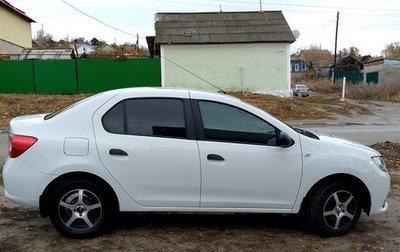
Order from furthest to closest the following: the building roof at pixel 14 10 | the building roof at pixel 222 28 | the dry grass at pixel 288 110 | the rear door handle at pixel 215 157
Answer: the building roof at pixel 14 10 → the building roof at pixel 222 28 → the dry grass at pixel 288 110 → the rear door handle at pixel 215 157

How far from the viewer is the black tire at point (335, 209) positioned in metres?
5.00

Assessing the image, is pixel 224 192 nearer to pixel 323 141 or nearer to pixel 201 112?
pixel 201 112

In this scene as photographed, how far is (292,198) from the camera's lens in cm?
498

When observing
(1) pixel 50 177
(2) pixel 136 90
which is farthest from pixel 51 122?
(2) pixel 136 90

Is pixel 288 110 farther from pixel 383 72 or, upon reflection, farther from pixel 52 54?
pixel 383 72

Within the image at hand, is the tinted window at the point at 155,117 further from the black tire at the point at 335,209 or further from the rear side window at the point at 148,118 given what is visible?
the black tire at the point at 335,209

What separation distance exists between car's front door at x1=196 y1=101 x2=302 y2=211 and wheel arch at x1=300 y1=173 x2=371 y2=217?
0.57 feet

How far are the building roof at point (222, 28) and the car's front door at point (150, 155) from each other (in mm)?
21964

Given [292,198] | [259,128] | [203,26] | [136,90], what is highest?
[203,26]

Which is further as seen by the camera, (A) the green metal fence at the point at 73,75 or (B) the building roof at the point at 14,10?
(B) the building roof at the point at 14,10

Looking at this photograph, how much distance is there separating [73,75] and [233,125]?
22.0 metres

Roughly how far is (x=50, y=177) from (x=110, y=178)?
1.89 ft

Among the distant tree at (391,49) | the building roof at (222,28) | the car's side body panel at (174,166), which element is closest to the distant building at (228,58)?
the building roof at (222,28)

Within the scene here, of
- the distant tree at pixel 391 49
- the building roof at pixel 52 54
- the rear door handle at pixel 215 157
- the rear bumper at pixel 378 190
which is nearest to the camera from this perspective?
the rear door handle at pixel 215 157
